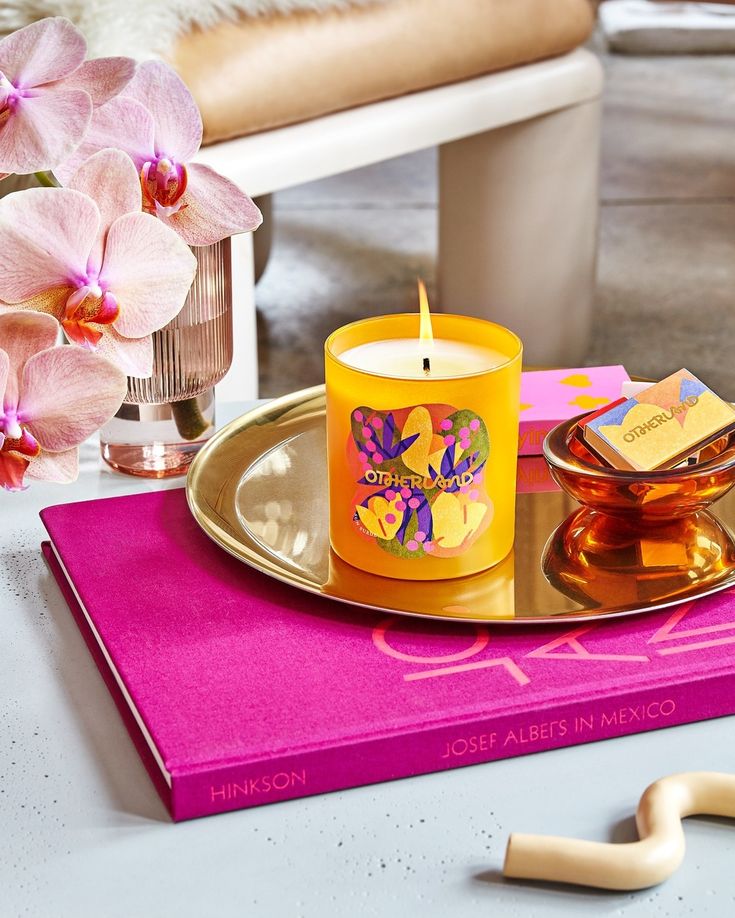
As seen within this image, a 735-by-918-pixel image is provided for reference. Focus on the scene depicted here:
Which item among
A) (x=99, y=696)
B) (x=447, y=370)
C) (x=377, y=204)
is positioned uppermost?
(x=447, y=370)

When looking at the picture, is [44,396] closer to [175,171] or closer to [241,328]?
[175,171]

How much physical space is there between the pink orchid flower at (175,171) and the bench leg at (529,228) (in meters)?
1.22

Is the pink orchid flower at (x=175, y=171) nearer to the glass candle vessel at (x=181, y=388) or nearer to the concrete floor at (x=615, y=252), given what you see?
the glass candle vessel at (x=181, y=388)

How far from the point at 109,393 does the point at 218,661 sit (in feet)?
0.41

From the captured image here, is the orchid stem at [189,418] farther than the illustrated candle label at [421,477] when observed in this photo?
Yes

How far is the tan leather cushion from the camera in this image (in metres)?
1.28

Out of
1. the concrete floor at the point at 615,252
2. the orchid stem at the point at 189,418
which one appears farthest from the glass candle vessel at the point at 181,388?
the concrete floor at the point at 615,252

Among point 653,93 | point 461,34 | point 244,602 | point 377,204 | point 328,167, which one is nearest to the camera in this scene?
point 244,602

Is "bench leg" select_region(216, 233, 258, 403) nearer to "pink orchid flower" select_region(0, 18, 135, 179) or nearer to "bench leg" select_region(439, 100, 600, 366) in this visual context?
"bench leg" select_region(439, 100, 600, 366)

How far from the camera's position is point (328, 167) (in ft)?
4.51

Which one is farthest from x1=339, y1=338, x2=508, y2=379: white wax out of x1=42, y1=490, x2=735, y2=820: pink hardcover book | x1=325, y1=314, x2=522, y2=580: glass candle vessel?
x1=42, y1=490, x2=735, y2=820: pink hardcover book

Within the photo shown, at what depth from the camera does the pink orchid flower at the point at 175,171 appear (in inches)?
18.4

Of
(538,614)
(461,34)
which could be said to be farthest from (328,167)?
(538,614)

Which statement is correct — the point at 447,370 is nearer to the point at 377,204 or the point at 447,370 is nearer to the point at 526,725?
the point at 526,725
